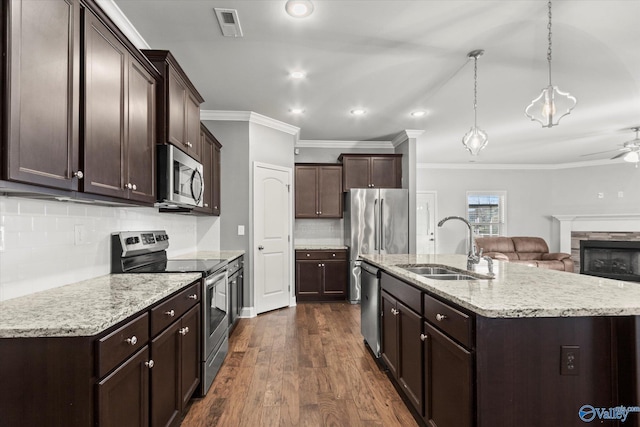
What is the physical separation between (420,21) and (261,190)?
9.24ft

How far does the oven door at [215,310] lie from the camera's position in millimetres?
2398

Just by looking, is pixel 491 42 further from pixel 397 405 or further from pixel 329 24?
pixel 397 405

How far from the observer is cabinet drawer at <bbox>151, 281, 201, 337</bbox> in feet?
5.29

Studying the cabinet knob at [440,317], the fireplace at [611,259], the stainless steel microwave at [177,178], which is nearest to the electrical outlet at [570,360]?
the cabinet knob at [440,317]

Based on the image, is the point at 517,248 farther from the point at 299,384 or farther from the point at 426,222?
the point at 299,384

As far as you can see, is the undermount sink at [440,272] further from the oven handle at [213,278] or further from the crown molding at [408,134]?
the crown molding at [408,134]

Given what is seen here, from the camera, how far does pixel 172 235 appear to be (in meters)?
3.60

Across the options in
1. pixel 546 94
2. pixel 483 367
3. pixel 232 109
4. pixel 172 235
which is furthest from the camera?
pixel 232 109

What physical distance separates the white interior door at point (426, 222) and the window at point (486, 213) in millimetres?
903

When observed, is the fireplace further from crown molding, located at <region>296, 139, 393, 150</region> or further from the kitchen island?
the kitchen island

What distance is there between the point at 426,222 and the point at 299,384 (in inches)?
244

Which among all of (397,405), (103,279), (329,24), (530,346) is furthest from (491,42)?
(103,279)

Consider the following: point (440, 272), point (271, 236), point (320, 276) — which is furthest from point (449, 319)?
point (320, 276)

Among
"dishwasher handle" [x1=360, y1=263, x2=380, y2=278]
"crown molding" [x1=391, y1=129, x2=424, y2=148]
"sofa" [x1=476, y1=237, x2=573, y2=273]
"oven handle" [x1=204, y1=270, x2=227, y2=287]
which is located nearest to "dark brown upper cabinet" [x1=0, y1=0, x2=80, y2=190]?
"oven handle" [x1=204, y1=270, x2=227, y2=287]
